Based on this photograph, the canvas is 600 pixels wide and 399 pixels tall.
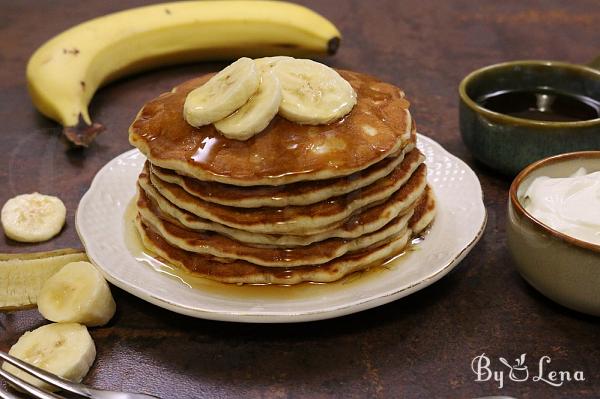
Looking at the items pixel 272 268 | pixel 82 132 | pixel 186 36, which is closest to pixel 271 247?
pixel 272 268

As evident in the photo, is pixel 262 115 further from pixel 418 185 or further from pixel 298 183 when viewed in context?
pixel 418 185

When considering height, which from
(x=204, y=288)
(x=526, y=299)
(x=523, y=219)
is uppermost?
(x=523, y=219)

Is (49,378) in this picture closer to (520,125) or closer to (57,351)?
(57,351)

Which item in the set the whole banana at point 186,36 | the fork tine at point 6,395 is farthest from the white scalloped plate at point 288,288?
the whole banana at point 186,36

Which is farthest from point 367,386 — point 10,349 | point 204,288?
point 10,349

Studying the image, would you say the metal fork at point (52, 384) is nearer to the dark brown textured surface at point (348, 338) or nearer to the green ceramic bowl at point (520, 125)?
the dark brown textured surface at point (348, 338)
